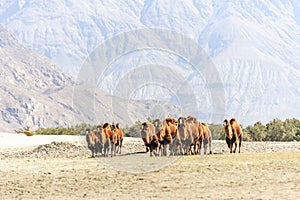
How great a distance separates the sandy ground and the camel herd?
1866mm

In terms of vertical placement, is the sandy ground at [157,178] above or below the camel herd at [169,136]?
below

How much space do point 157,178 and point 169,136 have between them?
8.28 metres

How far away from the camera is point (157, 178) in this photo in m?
25.5

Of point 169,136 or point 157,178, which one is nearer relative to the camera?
point 157,178

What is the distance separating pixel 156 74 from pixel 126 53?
1.42 m

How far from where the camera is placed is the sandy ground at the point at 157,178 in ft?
72.6

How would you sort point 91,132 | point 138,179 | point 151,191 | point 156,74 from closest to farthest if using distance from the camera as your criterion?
1. point 151,191
2. point 138,179
3. point 156,74
4. point 91,132

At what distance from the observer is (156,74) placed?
101 ft

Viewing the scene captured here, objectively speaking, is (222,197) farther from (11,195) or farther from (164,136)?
(164,136)

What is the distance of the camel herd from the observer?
33.4 meters

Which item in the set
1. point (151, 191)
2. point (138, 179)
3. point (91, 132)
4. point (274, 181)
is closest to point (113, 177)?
point (138, 179)

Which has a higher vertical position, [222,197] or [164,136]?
[164,136]

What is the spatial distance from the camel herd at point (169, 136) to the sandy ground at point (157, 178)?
1866 millimetres

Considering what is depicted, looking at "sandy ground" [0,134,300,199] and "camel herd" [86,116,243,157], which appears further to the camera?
"camel herd" [86,116,243,157]
